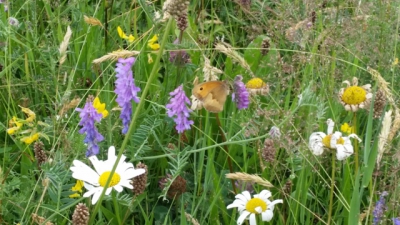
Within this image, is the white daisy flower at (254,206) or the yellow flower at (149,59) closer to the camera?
the white daisy flower at (254,206)

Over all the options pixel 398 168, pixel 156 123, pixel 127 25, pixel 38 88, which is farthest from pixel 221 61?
pixel 398 168

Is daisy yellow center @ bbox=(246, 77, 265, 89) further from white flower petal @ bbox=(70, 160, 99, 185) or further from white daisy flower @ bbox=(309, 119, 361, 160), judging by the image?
white flower petal @ bbox=(70, 160, 99, 185)

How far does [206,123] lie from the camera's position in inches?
63.2

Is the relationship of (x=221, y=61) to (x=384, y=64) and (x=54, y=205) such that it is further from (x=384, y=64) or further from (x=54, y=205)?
(x=54, y=205)

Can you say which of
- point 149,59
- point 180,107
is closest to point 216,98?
point 180,107

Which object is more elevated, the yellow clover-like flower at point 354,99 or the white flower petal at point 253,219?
the yellow clover-like flower at point 354,99

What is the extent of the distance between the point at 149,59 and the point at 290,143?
0.67m

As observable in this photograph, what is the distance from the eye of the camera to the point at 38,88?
6.42ft

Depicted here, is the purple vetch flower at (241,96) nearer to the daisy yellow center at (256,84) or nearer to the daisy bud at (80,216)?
the daisy yellow center at (256,84)

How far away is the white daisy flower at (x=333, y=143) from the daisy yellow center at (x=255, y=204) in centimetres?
20

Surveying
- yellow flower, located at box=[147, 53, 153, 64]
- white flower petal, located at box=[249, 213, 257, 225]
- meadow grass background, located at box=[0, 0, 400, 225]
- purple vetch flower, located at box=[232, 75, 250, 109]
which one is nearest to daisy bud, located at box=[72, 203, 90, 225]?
meadow grass background, located at box=[0, 0, 400, 225]

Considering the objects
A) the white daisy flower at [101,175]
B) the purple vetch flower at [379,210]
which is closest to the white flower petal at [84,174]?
the white daisy flower at [101,175]

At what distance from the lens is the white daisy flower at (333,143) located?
1.42 meters

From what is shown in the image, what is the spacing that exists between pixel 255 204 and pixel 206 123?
1.06 feet
